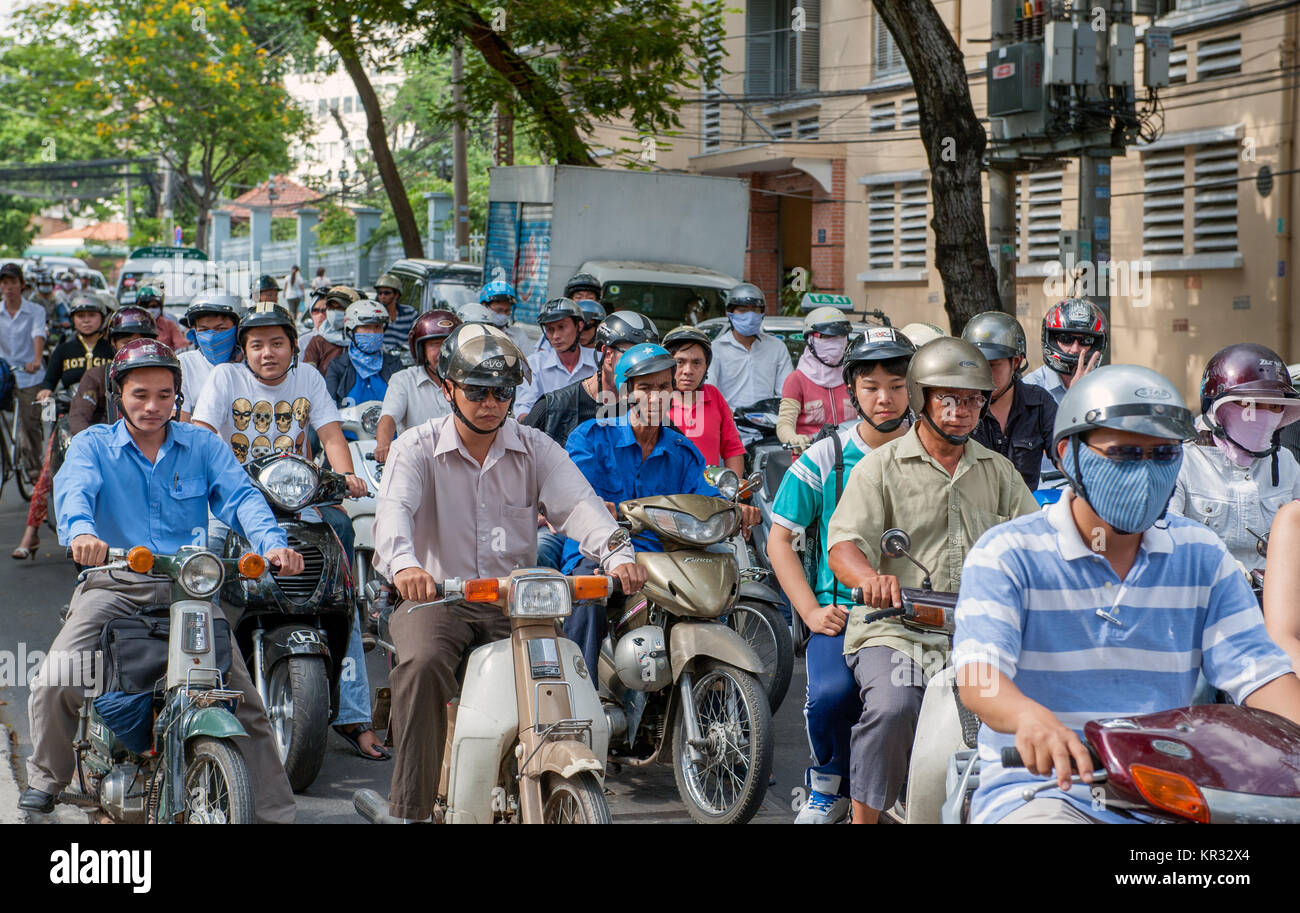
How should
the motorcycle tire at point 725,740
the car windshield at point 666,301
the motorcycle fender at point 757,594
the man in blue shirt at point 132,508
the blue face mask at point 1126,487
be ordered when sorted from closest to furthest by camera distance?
the blue face mask at point 1126,487, the man in blue shirt at point 132,508, the motorcycle tire at point 725,740, the motorcycle fender at point 757,594, the car windshield at point 666,301

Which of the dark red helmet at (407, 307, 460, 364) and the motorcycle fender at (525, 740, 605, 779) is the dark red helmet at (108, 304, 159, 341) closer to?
the dark red helmet at (407, 307, 460, 364)

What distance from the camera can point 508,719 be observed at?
14.5 ft

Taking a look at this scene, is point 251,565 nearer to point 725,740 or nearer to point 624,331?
point 725,740

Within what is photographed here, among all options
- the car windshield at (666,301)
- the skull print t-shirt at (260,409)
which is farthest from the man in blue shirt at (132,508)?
the car windshield at (666,301)

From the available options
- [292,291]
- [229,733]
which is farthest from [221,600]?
[292,291]

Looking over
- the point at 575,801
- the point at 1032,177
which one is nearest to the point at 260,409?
the point at 575,801

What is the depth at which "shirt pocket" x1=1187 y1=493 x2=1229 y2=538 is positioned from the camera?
477 cm

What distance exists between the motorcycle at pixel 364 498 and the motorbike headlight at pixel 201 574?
350 cm

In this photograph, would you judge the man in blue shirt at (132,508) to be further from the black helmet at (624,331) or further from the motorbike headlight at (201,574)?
the black helmet at (624,331)

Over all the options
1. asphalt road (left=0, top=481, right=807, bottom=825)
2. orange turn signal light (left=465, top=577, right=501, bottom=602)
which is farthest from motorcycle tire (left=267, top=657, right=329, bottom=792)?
orange turn signal light (left=465, top=577, right=501, bottom=602)

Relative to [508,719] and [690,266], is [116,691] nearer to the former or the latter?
[508,719]

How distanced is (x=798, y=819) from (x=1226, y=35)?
54.4 feet

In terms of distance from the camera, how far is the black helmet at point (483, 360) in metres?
4.77

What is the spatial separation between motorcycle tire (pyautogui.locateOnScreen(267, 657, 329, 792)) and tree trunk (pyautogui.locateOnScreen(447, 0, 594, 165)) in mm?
13312
